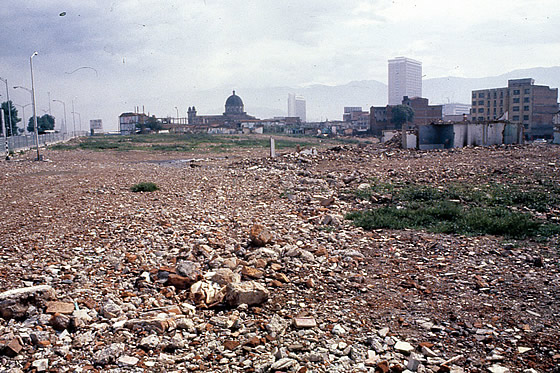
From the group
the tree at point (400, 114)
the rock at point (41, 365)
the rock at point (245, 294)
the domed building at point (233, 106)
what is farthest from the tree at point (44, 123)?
the rock at point (41, 365)

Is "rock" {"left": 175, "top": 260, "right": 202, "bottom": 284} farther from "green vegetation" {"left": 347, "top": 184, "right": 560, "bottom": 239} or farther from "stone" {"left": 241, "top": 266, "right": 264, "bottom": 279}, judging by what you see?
"green vegetation" {"left": 347, "top": 184, "right": 560, "bottom": 239}

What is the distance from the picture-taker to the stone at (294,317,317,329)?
15.2 feet

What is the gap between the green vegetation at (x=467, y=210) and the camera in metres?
8.09

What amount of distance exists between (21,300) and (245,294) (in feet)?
7.78

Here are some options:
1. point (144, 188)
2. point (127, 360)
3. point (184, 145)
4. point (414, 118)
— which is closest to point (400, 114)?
point (414, 118)

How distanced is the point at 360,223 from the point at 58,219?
20.3 ft

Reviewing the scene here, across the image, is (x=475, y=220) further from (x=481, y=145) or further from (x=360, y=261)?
(x=481, y=145)

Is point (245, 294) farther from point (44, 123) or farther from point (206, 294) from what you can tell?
point (44, 123)

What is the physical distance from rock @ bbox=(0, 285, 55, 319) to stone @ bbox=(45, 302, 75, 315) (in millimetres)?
107

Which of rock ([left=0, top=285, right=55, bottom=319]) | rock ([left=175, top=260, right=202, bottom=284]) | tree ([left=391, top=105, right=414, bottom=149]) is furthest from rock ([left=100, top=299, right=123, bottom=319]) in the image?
tree ([left=391, top=105, right=414, bottom=149])

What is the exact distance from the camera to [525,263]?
→ 638 centimetres

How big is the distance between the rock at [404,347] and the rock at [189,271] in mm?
2726

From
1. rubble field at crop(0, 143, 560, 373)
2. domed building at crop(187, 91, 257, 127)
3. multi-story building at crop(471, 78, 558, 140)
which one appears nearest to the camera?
rubble field at crop(0, 143, 560, 373)

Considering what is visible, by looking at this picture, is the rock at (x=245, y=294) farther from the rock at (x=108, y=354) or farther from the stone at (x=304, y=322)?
the rock at (x=108, y=354)
